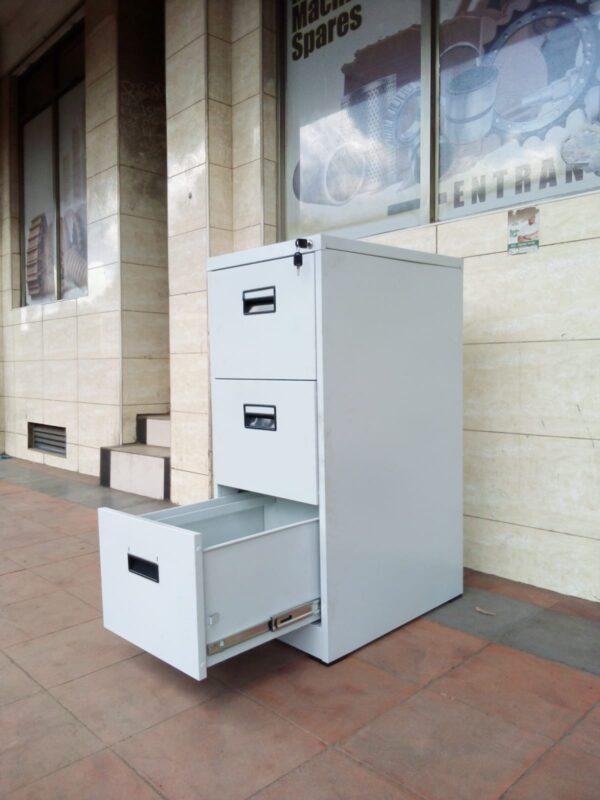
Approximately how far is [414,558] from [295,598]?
66 cm

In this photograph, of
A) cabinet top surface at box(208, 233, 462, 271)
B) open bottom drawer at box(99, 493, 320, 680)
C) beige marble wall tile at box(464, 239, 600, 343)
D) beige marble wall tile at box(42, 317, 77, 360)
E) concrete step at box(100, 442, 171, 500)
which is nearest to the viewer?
open bottom drawer at box(99, 493, 320, 680)

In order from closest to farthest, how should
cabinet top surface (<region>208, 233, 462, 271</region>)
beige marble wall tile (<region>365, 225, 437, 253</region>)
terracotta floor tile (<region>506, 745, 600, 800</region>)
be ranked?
terracotta floor tile (<region>506, 745, 600, 800</region>) → cabinet top surface (<region>208, 233, 462, 271</region>) → beige marble wall tile (<region>365, 225, 437, 253</region>)

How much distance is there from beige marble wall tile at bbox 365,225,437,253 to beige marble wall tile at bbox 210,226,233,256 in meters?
1.31

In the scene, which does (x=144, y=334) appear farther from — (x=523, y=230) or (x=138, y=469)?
(x=523, y=230)

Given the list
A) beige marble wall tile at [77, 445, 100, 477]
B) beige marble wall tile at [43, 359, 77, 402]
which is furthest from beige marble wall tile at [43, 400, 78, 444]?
beige marble wall tile at [77, 445, 100, 477]

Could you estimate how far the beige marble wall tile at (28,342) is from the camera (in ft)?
24.8

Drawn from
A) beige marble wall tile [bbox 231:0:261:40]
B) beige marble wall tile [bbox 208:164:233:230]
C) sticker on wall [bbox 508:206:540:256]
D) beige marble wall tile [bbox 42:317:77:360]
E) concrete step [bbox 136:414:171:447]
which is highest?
beige marble wall tile [bbox 231:0:261:40]

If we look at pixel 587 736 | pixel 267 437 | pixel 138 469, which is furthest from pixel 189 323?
pixel 587 736

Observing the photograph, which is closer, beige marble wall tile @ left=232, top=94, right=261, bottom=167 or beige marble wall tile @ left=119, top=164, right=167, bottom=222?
beige marble wall tile @ left=232, top=94, right=261, bottom=167

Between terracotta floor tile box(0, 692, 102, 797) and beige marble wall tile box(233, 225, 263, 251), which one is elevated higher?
beige marble wall tile box(233, 225, 263, 251)

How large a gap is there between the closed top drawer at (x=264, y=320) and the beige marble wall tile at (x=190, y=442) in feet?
6.66

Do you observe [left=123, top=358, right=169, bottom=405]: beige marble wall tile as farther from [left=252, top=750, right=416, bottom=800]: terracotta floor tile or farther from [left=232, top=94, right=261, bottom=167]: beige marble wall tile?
[left=252, top=750, right=416, bottom=800]: terracotta floor tile

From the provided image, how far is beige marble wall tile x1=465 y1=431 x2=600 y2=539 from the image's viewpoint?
3.02 metres

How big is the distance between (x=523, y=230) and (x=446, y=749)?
2.38m
